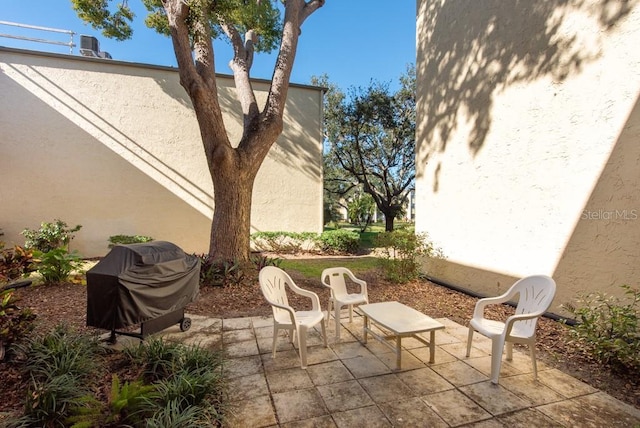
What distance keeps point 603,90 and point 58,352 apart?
22.2ft

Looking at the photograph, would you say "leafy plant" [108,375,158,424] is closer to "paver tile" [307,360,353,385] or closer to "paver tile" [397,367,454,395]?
"paver tile" [307,360,353,385]

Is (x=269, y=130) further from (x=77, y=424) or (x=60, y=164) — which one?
(x=60, y=164)

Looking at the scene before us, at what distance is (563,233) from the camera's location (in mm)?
4316

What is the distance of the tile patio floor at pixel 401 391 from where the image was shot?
2.25 m

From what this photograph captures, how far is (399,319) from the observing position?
3.16 metres

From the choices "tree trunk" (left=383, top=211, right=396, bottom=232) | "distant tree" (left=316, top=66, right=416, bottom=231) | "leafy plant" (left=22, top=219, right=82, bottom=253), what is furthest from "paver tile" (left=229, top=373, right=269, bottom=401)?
"tree trunk" (left=383, top=211, right=396, bottom=232)

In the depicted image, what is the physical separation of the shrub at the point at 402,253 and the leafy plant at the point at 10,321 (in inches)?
219

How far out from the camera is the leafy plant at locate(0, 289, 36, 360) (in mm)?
2629

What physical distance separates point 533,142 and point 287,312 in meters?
4.54

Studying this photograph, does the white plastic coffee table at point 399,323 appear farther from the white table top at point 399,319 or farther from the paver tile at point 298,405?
the paver tile at point 298,405

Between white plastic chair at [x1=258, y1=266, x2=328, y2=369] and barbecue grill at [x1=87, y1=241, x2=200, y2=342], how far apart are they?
114cm

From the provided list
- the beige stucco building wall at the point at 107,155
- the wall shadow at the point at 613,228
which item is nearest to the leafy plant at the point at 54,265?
the beige stucco building wall at the point at 107,155

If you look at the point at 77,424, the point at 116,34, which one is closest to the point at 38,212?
the point at 116,34

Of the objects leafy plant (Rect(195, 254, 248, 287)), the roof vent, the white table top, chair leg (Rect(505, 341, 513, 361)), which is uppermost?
the roof vent
